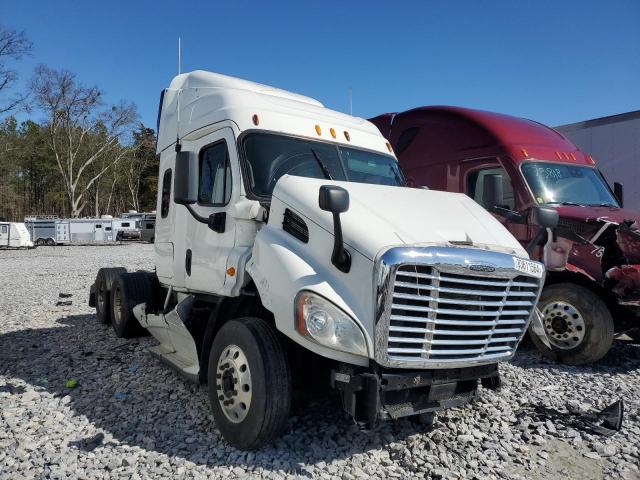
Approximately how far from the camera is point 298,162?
170 inches

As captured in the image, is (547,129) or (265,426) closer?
(265,426)

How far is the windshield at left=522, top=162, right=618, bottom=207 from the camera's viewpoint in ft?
22.0

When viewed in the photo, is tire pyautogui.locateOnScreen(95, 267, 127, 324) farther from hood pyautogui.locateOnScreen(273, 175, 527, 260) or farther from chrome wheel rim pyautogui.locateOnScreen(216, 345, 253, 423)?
hood pyautogui.locateOnScreen(273, 175, 527, 260)

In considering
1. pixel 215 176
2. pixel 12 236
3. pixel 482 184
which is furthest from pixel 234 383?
pixel 12 236

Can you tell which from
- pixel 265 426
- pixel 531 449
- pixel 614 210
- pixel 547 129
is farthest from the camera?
pixel 547 129

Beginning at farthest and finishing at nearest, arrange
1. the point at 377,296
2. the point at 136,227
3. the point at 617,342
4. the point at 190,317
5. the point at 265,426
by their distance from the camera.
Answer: the point at 136,227 → the point at 617,342 → the point at 190,317 → the point at 265,426 → the point at 377,296

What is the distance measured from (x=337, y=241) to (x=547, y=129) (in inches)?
250

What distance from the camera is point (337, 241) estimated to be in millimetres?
3090

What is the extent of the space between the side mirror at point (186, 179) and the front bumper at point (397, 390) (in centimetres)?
185

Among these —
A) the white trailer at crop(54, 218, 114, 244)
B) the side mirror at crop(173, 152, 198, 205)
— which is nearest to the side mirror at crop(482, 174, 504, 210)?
the side mirror at crop(173, 152, 198, 205)

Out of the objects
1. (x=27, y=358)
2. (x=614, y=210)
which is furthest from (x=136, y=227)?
(x=614, y=210)

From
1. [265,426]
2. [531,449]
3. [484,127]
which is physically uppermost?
[484,127]

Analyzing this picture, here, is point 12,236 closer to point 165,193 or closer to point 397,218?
point 165,193

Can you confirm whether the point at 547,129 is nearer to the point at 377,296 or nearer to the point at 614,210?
the point at 614,210
